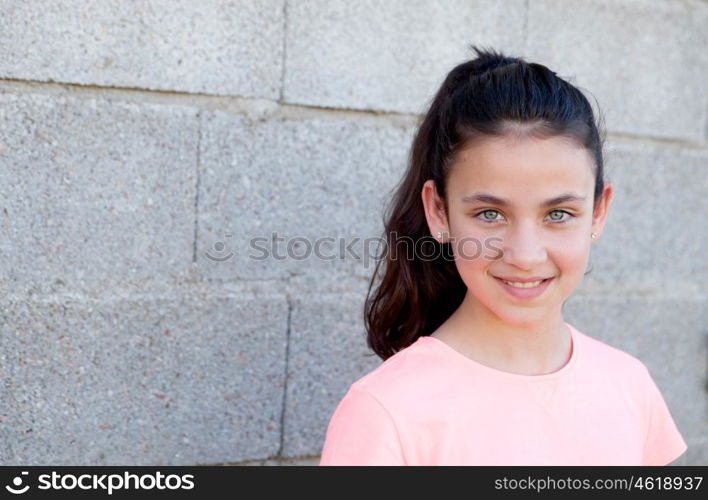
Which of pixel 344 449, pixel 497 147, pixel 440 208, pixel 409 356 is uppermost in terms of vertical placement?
pixel 497 147

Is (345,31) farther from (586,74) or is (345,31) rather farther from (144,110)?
(586,74)

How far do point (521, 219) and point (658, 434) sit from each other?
74 cm

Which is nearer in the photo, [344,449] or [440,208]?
[344,449]

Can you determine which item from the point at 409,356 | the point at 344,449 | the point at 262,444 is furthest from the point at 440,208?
the point at 262,444

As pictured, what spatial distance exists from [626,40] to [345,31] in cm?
115

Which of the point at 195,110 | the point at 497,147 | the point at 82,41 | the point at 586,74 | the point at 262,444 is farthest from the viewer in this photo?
the point at 586,74

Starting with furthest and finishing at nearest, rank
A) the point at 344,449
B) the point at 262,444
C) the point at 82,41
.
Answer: the point at 262,444
the point at 82,41
the point at 344,449

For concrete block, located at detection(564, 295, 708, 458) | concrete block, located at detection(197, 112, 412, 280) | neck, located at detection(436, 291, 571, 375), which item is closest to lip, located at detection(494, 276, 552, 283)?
neck, located at detection(436, 291, 571, 375)

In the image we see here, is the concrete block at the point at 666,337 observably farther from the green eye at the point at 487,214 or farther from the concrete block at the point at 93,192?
the concrete block at the point at 93,192

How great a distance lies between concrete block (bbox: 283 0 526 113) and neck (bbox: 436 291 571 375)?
89 centimetres

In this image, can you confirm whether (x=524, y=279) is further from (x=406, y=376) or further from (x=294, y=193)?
(x=294, y=193)

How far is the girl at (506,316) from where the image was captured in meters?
1.73

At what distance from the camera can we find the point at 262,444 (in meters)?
2.54
